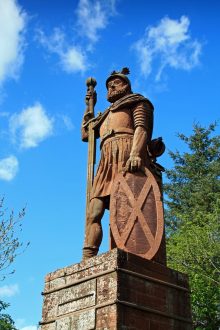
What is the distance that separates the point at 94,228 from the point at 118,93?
2.47 meters

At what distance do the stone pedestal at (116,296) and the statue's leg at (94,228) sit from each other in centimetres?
46

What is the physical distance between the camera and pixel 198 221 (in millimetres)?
20922

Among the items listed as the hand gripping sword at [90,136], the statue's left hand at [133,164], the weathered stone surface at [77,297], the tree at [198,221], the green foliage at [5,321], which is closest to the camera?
the weathered stone surface at [77,297]

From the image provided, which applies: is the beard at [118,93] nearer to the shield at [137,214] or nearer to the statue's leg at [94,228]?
the shield at [137,214]

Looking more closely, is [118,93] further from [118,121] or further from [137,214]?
[137,214]

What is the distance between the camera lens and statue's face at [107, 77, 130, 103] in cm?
841

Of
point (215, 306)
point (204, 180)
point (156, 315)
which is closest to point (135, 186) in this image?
point (156, 315)

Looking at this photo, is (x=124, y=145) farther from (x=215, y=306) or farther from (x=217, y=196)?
(x=217, y=196)

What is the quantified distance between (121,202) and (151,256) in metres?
0.93

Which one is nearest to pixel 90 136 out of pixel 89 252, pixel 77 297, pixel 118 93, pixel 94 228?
pixel 118 93

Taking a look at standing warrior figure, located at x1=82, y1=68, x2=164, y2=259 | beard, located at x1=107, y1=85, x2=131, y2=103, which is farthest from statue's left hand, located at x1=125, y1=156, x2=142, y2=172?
beard, located at x1=107, y1=85, x2=131, y2=103

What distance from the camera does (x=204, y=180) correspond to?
25.4 m

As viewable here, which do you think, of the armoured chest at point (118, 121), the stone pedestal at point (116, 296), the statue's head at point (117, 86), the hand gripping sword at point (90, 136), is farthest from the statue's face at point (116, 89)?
the stone pedestal at point (116, 296)

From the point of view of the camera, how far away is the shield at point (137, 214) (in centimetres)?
686
